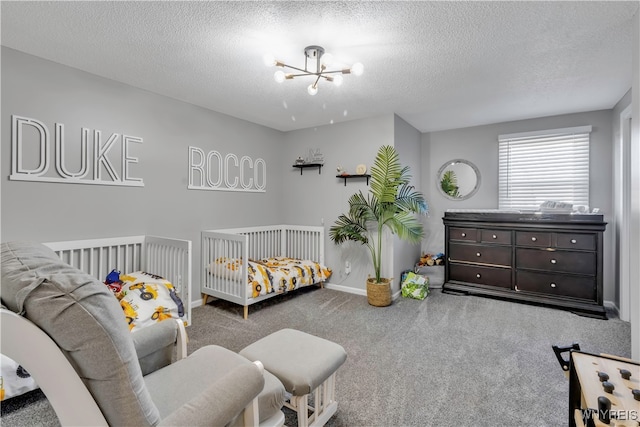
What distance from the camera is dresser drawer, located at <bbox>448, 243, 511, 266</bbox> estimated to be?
3.79m

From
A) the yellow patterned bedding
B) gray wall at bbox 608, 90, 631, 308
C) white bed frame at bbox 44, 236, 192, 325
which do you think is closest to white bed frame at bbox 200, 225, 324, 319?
the yellow patterned bedding

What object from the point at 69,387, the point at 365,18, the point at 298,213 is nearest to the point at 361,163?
the point at 298,213

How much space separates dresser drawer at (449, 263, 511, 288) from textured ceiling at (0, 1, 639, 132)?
6.76 ft

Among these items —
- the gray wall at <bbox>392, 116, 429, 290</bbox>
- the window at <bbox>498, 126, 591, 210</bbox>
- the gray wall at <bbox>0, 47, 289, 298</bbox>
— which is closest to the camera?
the gray wall at <bbox>0, 47, 289, 298</bbox>

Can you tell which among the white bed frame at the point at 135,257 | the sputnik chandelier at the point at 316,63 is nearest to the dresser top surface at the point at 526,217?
the sputnik chandelier at the point at 316,63

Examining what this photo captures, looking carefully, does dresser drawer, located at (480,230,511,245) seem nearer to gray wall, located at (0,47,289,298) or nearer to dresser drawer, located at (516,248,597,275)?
dresser drawer, located at (516,248,597,275)

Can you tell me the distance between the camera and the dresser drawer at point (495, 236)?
3.76 meters

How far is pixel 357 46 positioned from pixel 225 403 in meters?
2.31

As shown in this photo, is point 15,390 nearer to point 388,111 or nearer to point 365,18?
point 365,18

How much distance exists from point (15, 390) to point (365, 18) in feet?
9.97

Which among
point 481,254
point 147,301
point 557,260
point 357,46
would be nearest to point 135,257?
point 147,301

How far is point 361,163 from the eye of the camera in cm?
401

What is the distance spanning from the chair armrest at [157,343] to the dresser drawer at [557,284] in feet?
12.7

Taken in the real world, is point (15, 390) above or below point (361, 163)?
below
